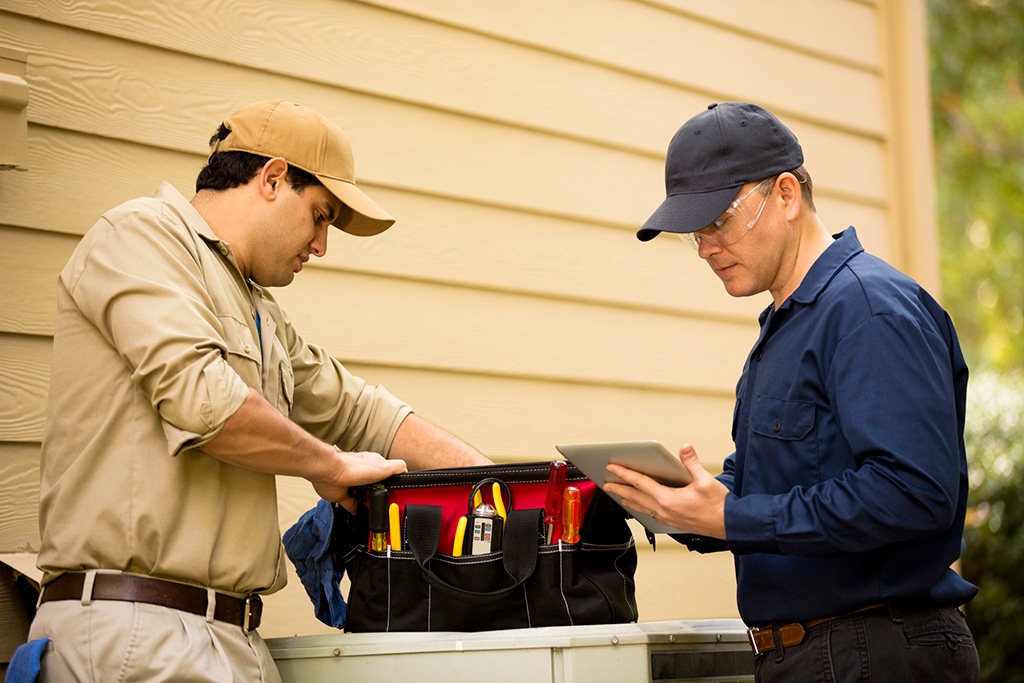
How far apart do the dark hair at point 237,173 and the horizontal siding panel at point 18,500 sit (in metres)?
0.72

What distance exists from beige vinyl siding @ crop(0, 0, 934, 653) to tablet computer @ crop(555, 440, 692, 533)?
3.65 feet

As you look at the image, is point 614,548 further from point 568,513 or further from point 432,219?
point 432,219

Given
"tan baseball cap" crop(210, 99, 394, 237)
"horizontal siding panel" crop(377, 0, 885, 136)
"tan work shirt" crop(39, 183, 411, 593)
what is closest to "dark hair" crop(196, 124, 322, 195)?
"tan baseball cap" crop(210, 99, 394, 237)

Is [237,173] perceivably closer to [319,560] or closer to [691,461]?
[319,560]

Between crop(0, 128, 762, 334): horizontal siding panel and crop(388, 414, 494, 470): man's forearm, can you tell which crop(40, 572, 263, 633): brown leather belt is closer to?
crop(388, 414, 494, 470): man's forearm

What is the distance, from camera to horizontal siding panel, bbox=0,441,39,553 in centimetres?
230

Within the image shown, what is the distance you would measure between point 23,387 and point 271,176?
29.6 inches

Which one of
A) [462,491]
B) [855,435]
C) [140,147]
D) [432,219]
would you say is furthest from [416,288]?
[855,435]

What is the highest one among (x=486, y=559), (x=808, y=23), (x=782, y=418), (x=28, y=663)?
(x=808, y=23)

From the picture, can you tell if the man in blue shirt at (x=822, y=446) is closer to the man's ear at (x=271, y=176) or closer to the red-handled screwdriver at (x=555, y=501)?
the red-handled screwdriver at (x=555, y=501)

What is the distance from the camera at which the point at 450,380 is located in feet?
9.87

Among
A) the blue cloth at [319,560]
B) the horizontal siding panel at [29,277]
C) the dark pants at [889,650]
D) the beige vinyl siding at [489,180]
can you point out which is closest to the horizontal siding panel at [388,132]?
the beige vinyl siding at [489,180]

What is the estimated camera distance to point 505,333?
3.14 m

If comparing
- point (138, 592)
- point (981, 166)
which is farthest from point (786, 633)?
point (981, 166)
